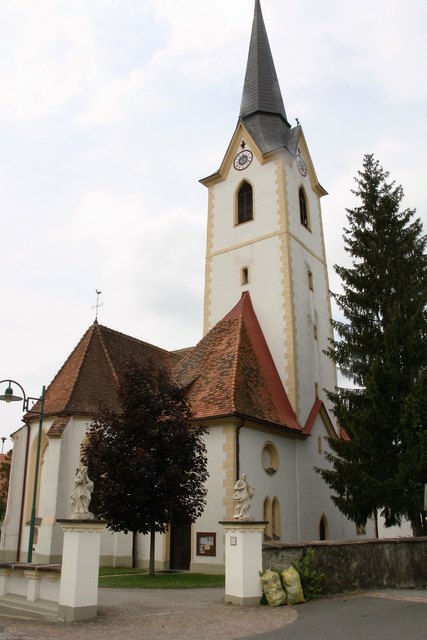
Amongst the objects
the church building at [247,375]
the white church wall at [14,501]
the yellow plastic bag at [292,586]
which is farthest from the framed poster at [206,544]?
the white church wall at [14,501]

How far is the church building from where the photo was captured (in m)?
19.4

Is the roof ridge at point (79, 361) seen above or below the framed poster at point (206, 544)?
above

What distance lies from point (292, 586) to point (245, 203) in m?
19.9

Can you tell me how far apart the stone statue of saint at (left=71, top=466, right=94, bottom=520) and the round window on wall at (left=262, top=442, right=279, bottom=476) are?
1007 centimetres

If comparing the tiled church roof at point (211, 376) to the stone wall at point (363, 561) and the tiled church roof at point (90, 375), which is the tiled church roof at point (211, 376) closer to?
the tiled church roof at point (90, 375)

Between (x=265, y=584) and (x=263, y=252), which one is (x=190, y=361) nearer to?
(x=263, y=252)

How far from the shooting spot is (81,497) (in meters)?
10.7

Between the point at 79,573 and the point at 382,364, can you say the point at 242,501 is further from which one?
the point at 382,364

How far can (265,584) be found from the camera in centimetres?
1149

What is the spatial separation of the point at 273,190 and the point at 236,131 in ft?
16.1

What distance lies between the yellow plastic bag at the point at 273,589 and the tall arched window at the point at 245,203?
18.8 meters

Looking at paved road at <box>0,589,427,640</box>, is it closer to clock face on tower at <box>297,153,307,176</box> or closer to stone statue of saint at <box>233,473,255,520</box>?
stone statue of saint at <box>233,473,255,520</box>

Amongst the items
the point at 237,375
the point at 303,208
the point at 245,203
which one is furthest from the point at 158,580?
the point at 303,208

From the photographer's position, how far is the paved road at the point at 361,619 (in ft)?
27.7
